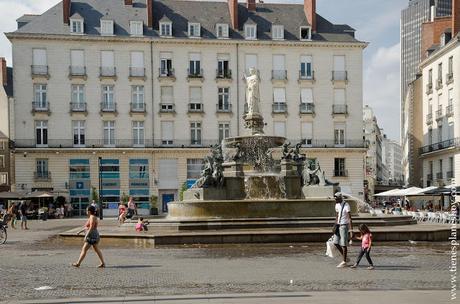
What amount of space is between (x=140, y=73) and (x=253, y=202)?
3613cm

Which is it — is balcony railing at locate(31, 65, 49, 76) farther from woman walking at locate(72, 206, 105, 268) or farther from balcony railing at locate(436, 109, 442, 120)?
woman walking at locate(72, 206, 105, 268)

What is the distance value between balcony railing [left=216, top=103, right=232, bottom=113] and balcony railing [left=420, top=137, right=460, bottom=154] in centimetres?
2017

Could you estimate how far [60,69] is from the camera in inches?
2163

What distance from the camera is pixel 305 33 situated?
5938 cm

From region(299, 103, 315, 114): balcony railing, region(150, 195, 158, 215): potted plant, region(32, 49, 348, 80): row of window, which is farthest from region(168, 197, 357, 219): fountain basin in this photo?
region(299, 103, 315, 114): balcony railing

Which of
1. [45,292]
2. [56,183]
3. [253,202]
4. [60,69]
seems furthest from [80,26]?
[45,292]

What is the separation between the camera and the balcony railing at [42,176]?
53844 mm

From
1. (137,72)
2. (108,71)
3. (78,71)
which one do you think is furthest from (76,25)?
(137,72)

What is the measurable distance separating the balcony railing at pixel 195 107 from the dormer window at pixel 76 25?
487 inches

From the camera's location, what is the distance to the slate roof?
55.9m

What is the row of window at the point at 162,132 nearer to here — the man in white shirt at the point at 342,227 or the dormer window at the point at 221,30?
the dormer window at the point at 221,30

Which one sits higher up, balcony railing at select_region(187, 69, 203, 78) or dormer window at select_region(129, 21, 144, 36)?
dormer window at select_region(129, 21, 144, 36)

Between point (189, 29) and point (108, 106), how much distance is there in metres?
10.9

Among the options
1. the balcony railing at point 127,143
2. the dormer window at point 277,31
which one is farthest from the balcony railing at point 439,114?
the dormer window at point 277,31
